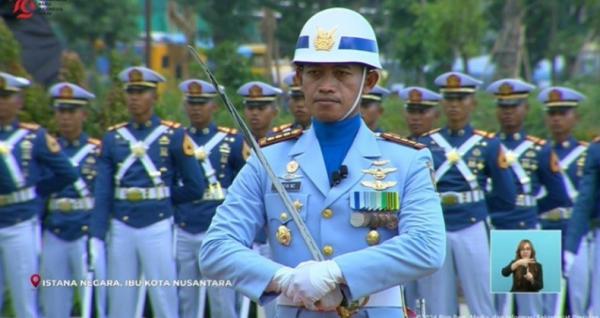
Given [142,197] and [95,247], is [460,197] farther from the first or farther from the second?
[95,247]

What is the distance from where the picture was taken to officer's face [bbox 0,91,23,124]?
1093 centimetres

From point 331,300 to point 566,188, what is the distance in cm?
792

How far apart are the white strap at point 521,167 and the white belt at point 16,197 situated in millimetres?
3708

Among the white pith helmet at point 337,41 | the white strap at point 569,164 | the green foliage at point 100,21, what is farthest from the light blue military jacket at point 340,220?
the green foliage at point 100,21

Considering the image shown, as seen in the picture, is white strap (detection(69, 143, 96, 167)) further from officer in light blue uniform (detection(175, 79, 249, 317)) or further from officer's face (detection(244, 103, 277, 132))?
officer's face (detection(244, 103, 277, 132))

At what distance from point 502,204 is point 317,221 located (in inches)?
279

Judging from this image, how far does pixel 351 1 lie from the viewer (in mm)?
24484

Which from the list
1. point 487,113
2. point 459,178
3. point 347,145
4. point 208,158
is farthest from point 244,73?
point 347,145

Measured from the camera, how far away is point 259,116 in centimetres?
1214

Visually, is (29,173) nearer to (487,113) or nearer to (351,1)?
(487,113)

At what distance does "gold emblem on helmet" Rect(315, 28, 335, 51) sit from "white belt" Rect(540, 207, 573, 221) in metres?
7.63

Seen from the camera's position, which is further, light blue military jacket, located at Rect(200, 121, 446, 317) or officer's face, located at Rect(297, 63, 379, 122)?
officer's face, located at Rect(297, 63, 379, 122)

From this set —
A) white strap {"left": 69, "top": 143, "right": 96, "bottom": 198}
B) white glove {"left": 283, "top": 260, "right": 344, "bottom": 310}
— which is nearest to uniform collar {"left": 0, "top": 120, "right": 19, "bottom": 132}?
white strap {"left": 69, "top": 143, "right": 96, "bottom": 198}

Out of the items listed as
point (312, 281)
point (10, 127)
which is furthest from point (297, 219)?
point (10, 127)
